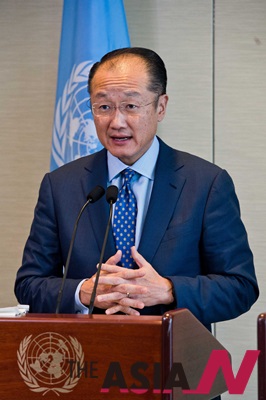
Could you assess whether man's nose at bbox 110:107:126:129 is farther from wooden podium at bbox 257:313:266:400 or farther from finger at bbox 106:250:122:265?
wooden podium at bbox 257:313:266:400

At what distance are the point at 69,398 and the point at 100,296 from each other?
1.98 ft

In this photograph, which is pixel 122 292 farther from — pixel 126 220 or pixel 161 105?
pixel 161 105

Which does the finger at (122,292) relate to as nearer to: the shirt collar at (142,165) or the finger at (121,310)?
the finger at (121,310)

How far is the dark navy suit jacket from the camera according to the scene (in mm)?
2689

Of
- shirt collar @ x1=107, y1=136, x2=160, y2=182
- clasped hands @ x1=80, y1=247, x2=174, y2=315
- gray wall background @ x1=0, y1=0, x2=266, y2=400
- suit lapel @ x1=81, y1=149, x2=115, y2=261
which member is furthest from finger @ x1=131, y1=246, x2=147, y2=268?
gray wall background @ x1=0, y1=0, x2=266, y2=400

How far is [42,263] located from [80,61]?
54.2 inches

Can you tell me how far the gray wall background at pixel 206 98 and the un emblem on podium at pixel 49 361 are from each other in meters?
2.36

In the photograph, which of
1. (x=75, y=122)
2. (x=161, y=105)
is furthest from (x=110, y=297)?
(x=75, y=122)

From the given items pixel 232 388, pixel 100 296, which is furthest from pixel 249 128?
pixel 232 388

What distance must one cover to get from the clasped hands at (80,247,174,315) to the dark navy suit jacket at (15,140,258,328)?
71 millimetres

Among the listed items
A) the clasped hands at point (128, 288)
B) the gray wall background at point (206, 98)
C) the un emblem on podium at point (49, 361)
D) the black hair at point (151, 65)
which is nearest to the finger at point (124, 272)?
the clasped hands at point (128, 288)

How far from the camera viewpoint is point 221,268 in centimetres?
274

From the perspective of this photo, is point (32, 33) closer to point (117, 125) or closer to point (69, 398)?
point (117, 125)

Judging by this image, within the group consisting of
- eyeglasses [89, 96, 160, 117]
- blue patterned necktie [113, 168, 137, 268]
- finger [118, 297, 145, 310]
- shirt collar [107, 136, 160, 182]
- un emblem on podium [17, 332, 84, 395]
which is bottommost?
un emblem on podium [17, 332, 84, 395]
